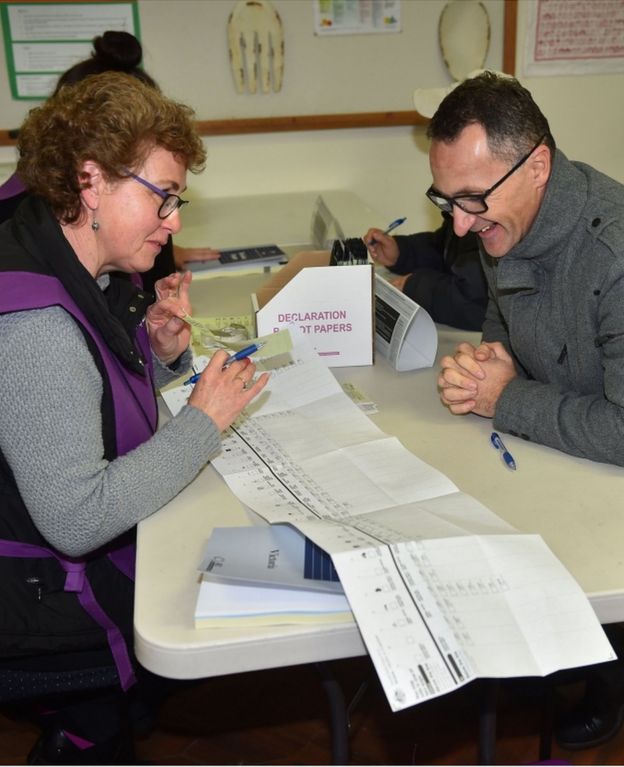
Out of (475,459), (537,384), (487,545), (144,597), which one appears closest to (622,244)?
(537,384)

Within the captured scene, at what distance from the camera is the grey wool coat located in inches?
50.3

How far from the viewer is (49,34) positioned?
2975 millimetres

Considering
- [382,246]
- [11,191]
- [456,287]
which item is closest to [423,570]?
[456,287]

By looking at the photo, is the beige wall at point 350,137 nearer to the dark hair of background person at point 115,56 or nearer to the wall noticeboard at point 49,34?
the wall noticeboard at point 49,34

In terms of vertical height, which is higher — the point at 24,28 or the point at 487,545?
the point at 24,28

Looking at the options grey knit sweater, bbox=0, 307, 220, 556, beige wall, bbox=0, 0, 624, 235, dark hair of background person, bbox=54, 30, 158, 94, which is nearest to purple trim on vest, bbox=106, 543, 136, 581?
grey knit sweater, bbox=0, 307, 220, 556

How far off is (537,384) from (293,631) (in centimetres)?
70

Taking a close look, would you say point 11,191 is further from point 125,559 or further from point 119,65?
point 125,559

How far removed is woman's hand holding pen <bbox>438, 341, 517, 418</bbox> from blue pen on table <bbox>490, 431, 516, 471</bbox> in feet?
0.23

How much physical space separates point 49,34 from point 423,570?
2706 mm

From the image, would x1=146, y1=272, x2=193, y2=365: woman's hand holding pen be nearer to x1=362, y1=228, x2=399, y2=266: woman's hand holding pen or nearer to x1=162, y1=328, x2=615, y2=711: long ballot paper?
x1=162, y1=328, x2=615, y2=711: long ballot paper

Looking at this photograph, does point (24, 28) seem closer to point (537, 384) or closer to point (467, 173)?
point (467, 173)

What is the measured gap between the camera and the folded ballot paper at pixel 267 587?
931 mm

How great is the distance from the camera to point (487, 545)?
1001mm
